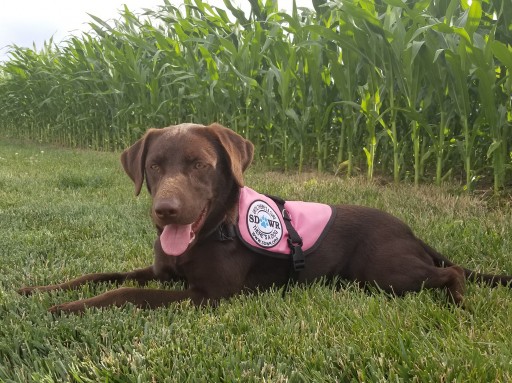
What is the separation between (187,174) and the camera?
2346 millimetres

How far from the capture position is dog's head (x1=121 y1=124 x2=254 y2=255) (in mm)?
2188

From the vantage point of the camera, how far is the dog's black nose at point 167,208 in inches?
82.7

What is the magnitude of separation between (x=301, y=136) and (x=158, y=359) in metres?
4.74

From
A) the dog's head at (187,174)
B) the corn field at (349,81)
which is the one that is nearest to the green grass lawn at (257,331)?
the dog's head at (187,174)

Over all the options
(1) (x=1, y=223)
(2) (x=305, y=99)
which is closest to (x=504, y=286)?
(1) (x=1, y=223)

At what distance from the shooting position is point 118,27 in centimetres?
895

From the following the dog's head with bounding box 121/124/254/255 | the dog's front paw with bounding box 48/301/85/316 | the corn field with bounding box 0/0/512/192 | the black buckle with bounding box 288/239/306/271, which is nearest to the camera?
the dog's front paw with bounding box 48/301/85/316

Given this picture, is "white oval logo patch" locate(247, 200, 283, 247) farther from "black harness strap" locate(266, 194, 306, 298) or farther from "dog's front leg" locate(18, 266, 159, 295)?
"dog's front leg" locate(18, 266, 159, 295)

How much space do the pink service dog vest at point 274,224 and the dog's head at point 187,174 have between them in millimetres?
116

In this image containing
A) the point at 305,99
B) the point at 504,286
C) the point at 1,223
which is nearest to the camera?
the point at 504,286

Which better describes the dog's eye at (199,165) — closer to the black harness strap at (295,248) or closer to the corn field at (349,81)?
the black harness strap at (295,248)

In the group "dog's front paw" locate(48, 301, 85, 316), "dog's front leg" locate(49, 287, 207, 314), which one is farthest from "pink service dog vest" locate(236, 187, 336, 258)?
"dog's front paw" locate(48, 301, 85, 316)

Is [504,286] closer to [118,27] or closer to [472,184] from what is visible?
[472,184]

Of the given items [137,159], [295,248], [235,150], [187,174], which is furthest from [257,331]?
[137,159]
